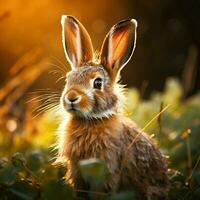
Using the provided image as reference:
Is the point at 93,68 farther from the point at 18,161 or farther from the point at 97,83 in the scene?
the point at 18,161

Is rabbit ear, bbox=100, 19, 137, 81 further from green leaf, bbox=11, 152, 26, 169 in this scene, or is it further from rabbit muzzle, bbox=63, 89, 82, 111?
green leaf, bbox=11, 152, 26, 169

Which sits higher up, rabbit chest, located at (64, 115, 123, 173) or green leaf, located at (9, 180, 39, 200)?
rabbit chest, located at (64, 115, 123, 173)

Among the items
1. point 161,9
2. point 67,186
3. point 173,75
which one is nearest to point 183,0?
point 161,9

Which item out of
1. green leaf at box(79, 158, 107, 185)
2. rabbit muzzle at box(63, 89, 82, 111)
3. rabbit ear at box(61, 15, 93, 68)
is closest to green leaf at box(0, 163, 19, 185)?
green leaf at box(79, 158, 107, 185)

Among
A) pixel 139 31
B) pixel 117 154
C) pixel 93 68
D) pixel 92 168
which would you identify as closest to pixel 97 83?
pixel 93 68

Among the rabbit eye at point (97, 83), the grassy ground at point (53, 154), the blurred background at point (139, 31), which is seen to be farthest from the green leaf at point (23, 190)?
the blurred background at point (139, 31)

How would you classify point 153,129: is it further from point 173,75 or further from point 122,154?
point 173,75
